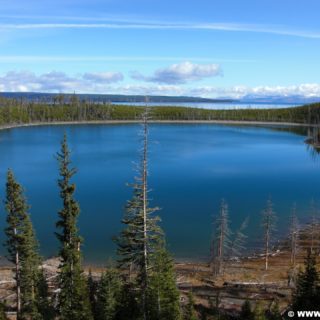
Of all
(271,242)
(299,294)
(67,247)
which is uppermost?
(67,247)

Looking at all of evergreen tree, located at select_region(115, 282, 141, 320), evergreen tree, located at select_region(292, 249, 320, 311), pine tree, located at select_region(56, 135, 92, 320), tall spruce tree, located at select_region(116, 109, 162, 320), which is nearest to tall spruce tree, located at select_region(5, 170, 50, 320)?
pine tree, located at select_region(56, 135, 92, 320)

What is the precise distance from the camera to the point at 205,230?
206 ft

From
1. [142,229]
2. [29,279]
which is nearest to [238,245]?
[29,279]

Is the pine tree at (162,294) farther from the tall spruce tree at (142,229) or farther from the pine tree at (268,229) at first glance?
the pine tree at (268,229)

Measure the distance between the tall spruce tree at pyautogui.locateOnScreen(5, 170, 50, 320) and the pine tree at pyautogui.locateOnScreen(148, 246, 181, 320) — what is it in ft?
25.4

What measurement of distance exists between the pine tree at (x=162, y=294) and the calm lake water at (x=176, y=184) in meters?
25.3

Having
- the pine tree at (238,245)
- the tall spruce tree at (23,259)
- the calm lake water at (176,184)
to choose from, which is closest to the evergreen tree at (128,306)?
the tall spruce tree at (23,259)

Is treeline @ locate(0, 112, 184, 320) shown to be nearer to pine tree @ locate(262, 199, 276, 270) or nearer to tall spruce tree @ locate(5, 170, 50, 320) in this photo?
tall spruce tree @ locate(5, 170, 50, 320)

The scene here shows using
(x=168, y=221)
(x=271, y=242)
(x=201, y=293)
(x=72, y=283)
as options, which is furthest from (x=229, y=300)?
(x=168, y=221)

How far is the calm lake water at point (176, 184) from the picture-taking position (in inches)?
2447

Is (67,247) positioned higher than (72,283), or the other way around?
(67,247)

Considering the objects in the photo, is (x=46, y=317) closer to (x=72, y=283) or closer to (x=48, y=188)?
(x=72, y=283)

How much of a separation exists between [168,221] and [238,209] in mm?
13691

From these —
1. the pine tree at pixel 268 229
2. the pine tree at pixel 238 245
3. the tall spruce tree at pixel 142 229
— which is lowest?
the pine tree at pixel 238 245
